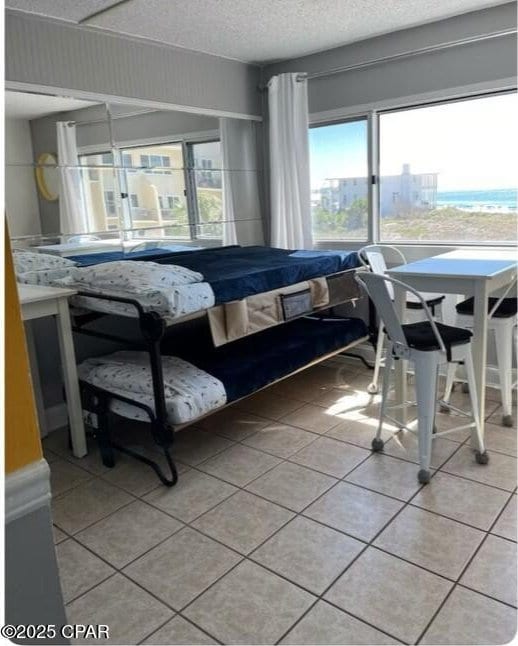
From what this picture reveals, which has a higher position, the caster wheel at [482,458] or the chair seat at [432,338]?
the chair seat at [432,338]

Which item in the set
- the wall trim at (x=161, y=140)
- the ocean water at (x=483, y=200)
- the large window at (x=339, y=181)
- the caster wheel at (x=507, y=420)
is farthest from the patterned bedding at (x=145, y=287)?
the ocean water at (x=483, y=200)

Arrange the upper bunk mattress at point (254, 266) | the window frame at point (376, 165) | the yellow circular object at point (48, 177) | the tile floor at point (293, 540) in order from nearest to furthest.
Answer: the tile floor at point (293, 540) → the upper bunk mattress at point (254, 266) → the yellow circular object at point (48, 177) → the window frame at point (376, 165)

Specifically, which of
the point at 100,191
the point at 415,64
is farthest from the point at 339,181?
the point at 100,191

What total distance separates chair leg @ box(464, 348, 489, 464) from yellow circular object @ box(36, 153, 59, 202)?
2.32m

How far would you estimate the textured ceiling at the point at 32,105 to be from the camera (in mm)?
2691

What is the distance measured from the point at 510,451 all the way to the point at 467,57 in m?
2.33

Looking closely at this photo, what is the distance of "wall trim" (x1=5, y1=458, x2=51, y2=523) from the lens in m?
0.81

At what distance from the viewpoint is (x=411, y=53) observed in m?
3.28

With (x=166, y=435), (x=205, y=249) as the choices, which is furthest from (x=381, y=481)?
(x=205, y=249)

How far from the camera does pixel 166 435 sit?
7.33 feet

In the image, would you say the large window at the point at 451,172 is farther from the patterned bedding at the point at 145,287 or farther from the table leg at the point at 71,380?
the table leg at the point at 71,380

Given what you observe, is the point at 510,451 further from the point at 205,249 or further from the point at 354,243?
the point at 205,249

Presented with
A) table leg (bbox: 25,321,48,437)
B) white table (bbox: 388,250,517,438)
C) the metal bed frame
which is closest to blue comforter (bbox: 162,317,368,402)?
the metal bed frame

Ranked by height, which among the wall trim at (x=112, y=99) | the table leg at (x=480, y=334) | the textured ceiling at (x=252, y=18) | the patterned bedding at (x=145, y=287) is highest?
the textured ceiling at (x=252, y=18)
